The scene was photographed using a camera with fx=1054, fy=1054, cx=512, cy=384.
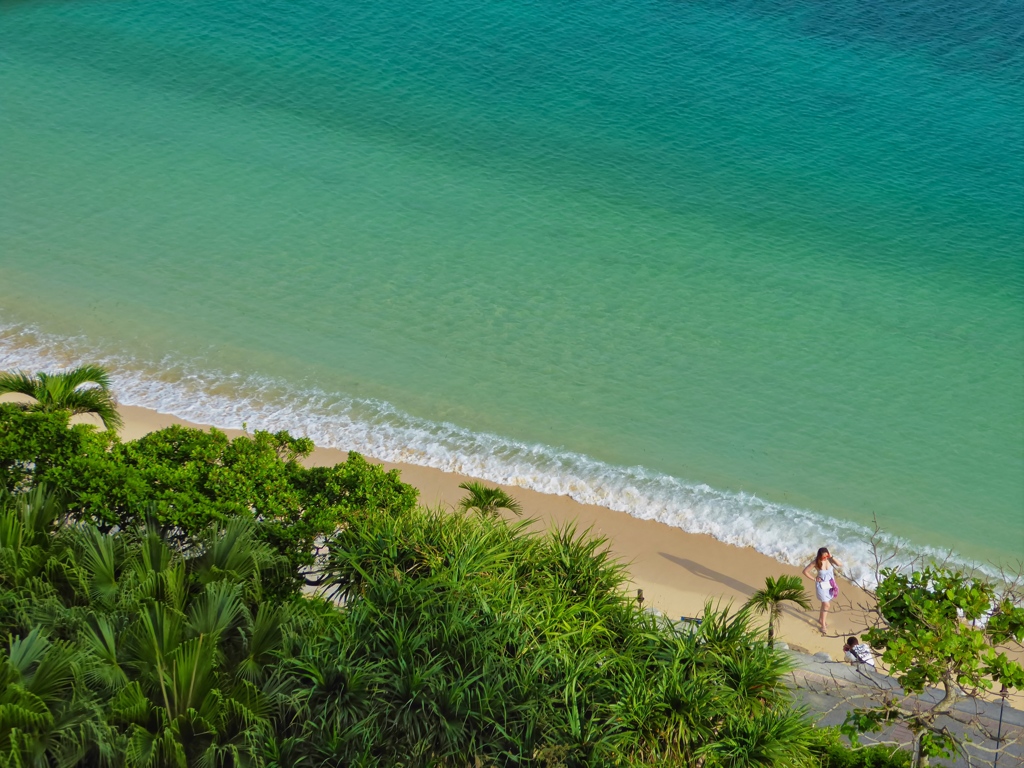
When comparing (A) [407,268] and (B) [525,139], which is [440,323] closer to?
(A) [407,268]

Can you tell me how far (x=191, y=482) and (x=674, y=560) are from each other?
7.62m

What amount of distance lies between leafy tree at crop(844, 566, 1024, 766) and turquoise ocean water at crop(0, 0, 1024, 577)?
6.74 m

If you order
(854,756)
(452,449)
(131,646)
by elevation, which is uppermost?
(452,449)

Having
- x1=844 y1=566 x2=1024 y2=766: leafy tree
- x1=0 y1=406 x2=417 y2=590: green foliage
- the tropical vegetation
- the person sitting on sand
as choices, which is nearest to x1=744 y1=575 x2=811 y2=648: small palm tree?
the person sitting on sand

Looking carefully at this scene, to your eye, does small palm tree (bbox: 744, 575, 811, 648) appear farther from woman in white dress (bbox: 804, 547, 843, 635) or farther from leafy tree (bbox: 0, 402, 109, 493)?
leafy tree (bbox: 0, 402, 109, 493)

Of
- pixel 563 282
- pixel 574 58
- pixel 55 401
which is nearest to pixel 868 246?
pixel 563 282

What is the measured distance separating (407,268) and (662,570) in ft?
32.9

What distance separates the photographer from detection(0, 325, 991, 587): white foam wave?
55.7ft

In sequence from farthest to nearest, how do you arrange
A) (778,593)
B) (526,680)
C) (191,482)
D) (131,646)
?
(778,593) < (191,482) < (526,680) < (131,646)

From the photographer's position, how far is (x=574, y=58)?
32188 mm

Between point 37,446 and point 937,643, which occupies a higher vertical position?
point 37,446

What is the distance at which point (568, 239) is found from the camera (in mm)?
24328

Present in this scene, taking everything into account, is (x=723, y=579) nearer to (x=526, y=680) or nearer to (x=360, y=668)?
(x=526, y=680)

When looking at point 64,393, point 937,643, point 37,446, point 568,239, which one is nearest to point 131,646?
point 37,446
